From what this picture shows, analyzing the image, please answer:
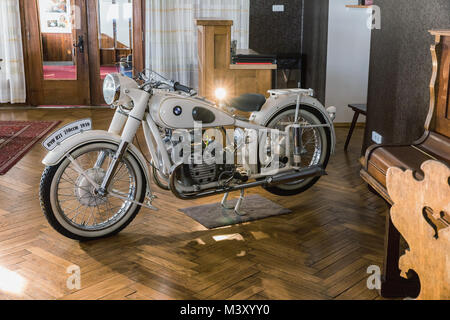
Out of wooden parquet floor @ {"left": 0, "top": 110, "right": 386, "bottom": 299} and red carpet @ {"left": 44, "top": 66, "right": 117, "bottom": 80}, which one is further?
red carpet @ {"left": 44, "top": 66, "right": 117, "bottom": 80}

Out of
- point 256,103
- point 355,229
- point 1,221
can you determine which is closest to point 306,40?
point 256,103

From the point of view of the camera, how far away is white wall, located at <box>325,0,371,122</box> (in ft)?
20.8

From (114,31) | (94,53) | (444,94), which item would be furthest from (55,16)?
(444,94)

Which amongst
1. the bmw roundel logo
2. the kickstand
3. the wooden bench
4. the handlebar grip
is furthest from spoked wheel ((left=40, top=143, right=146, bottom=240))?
the wooden bench

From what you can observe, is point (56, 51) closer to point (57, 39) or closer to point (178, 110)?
point (57, 39)

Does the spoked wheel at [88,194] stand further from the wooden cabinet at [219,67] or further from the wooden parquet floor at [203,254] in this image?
the wooden cabinet at [219,67]

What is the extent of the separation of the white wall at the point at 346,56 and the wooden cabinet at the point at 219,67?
150 cm

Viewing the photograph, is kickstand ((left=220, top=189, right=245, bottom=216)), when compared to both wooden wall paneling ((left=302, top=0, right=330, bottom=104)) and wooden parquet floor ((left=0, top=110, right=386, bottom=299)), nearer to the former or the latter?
wooden parquet floor ((left=0, top=110, right=386, bottom=299))

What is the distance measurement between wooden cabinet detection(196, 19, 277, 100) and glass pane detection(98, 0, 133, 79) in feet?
9.32

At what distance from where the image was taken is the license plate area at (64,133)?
3.11 metres

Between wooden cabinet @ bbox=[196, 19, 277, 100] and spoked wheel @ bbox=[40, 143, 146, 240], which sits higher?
wooden cabinet @ bbox=[196, 19, 277, 100]

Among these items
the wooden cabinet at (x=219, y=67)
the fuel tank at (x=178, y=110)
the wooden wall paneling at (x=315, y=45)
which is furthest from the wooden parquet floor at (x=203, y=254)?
the wooden wall paneling at (x=315, y=45)
